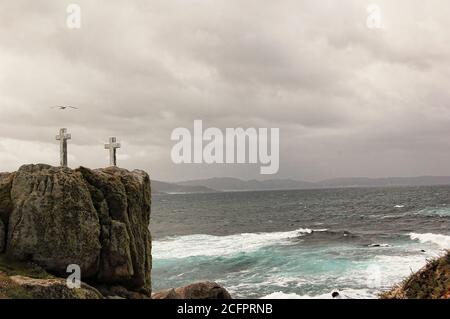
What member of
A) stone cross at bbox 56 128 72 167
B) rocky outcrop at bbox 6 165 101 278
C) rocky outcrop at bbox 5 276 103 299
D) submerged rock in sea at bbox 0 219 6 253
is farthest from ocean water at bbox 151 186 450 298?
rocky outcrop at bbox 5 276 103 299

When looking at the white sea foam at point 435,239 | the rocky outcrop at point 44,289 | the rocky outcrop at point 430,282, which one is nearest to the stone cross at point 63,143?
the rocky outcrop at point 44,289

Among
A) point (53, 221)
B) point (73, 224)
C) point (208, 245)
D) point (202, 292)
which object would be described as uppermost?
point (53, 221)

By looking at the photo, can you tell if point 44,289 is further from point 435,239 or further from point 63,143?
point 435,239

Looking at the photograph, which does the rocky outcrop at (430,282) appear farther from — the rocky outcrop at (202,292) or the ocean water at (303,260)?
the ocean water at (303,260)

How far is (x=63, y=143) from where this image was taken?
65.2ft

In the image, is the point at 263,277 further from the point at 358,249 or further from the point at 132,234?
the point at 132,234

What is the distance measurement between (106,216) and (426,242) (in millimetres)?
53324

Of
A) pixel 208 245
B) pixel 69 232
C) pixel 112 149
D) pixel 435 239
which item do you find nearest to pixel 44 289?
pixel 69 232

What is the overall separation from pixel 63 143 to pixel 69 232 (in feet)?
17.7

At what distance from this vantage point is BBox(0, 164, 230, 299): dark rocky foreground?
1537 centimetres

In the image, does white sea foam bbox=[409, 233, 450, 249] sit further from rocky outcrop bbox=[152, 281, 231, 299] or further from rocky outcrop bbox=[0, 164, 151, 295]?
rocky outcrop bbox=[0, 164, 151, 295]

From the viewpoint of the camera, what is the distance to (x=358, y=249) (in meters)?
56.4

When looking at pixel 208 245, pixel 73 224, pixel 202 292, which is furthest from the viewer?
pixel 208 245
